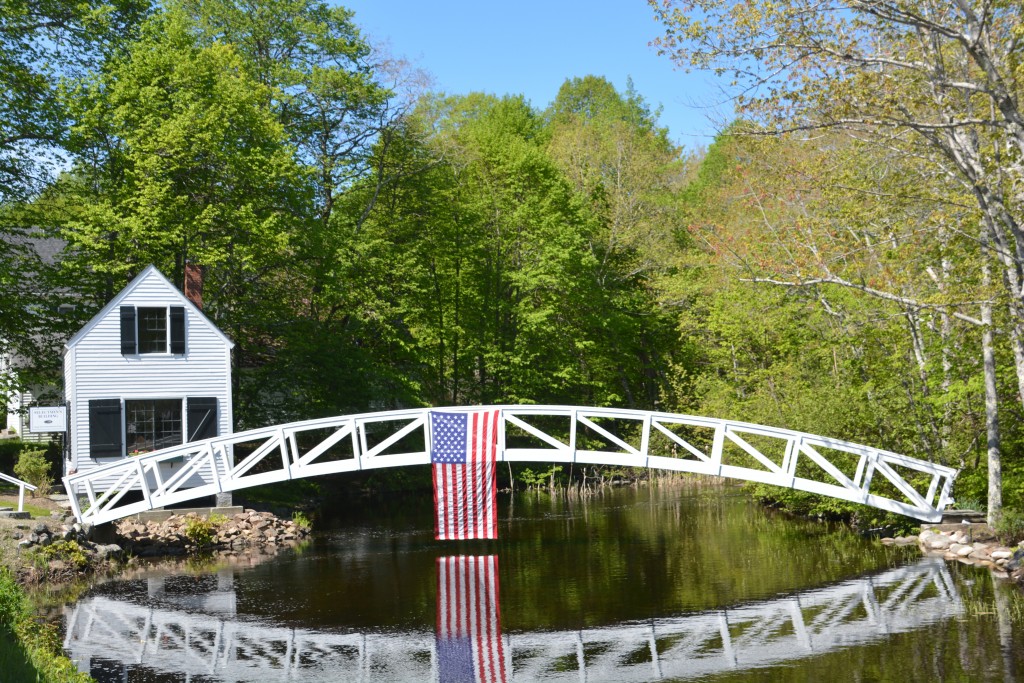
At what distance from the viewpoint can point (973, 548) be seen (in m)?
21.5

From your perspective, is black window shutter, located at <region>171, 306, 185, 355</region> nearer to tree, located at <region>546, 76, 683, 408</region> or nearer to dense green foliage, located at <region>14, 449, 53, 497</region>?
dense green foliage, located at <region>14, 449, 53, 497</region>

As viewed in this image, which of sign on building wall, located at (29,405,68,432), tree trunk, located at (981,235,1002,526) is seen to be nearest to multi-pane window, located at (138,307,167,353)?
sign on building wall, located at (29,405,68,432)

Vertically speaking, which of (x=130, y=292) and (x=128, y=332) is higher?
(x=130, y=292)

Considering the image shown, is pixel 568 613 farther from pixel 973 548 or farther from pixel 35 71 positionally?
pixel 35 71

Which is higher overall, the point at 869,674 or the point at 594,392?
the point at 594,392

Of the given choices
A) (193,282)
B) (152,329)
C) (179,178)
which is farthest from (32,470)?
(179,178)

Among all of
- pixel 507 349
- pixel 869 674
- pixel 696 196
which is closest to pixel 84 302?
pixel 507 349

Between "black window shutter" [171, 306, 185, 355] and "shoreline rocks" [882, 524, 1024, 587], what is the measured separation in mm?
17985

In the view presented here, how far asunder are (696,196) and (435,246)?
19067 mm

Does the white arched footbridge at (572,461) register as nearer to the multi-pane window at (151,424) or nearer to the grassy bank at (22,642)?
the multi-pane window at (151,424)

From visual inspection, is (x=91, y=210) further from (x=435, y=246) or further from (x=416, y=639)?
(x=416, y=639)

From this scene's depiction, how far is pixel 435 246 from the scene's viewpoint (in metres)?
40.7

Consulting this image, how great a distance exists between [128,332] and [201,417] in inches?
113

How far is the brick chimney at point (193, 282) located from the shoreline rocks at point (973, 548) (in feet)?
66.8
